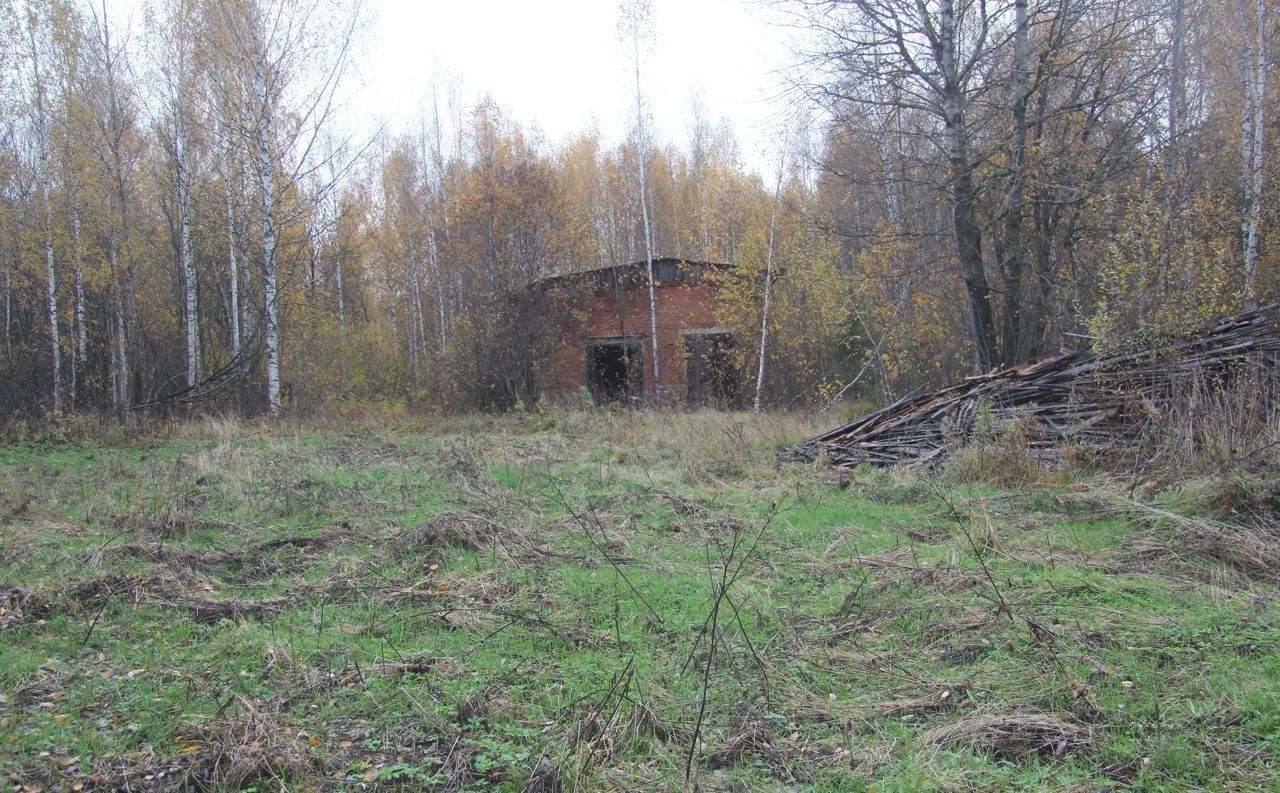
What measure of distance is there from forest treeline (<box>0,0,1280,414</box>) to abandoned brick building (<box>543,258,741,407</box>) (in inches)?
31.0

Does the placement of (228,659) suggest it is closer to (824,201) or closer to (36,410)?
(36,410)

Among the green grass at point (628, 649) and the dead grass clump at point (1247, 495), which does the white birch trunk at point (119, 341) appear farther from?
the dead grass clump at point (1247, 495)

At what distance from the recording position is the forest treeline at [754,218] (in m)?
12.0

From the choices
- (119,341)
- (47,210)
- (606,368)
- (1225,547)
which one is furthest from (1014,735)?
(47,210)

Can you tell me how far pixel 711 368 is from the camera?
20.7 metres

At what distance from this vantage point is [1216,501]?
514cm

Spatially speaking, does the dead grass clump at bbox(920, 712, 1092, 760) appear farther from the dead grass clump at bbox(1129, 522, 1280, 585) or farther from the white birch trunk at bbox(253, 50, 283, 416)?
the white birch trunk at bbox(253, 50, 283, 416)

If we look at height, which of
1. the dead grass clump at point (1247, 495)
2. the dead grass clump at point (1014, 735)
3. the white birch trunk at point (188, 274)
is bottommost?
the dead grass clump at point (1014, 735)

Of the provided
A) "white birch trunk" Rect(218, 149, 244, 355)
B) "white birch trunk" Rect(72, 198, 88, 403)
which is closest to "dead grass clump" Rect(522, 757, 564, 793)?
"white birch trunk" Rect(218, 149, 244, 355)

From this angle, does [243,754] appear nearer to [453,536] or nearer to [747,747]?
[747,747]

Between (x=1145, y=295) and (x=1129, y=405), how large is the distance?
2.18 meters

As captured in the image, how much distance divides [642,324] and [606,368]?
2.13 m

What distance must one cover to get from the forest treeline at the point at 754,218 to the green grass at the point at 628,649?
6.32m

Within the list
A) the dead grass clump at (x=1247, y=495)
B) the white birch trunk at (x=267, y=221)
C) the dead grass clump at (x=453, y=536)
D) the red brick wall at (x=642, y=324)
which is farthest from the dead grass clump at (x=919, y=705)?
the red brick wall at (x=642, y=324)
